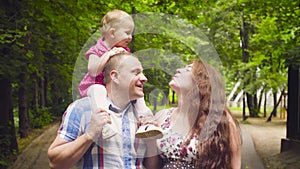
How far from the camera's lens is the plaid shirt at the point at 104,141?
1.69 meters

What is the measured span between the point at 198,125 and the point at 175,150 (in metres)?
0.20

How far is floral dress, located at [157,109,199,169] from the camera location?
200cm

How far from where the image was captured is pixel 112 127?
166cm

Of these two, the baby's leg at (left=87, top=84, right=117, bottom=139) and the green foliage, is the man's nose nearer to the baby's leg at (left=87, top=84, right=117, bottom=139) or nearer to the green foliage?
the baby's leg at (left=87, top=84, right=117, bottom=139)

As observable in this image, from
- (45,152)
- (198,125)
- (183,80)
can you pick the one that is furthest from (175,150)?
(45,152)

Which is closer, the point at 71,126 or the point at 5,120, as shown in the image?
the point at 71,126

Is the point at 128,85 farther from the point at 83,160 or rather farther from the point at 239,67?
the point at 239,67

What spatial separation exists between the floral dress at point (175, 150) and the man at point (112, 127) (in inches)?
8.9

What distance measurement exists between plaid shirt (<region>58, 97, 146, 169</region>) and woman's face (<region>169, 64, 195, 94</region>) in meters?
0.25

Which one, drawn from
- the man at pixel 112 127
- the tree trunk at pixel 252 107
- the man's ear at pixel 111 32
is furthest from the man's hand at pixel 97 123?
the tree trunk at pixel 252 107

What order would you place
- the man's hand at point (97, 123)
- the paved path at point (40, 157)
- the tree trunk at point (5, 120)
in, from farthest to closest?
the paved path at point (40, 157) → the tree trunk at point (5, 120) → the man's hand at point (97, 123)

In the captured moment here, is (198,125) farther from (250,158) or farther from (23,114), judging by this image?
(23,114)

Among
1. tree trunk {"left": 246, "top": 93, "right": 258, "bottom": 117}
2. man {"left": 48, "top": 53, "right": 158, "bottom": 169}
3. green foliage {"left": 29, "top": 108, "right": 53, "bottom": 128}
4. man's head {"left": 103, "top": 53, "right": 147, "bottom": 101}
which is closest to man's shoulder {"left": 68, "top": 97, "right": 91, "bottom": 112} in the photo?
man {"left": 48, "top": 53, "right": 158, "bottom": 169}

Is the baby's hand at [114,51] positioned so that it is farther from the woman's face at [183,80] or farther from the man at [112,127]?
the woman's face at [183,80]
